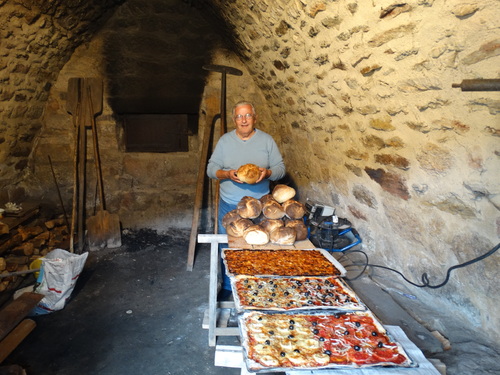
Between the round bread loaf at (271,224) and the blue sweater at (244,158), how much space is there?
512mm

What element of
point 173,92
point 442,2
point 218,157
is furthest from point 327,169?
point 173,92

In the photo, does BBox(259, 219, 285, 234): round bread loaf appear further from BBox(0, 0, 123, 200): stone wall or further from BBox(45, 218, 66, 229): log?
BBox(45, 218, 66, 229): log

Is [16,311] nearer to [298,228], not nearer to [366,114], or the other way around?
[298,228]

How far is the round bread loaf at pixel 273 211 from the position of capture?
2.30 metres

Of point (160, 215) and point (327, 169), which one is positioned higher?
point (327, 169)

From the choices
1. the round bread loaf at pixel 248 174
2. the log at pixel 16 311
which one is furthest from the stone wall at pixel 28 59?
the round bread loaf at pixel 248 174

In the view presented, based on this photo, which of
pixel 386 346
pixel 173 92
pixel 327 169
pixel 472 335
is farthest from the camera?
pixel 173 92

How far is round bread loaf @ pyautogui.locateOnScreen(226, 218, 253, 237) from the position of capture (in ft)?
7.39

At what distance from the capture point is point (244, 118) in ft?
8.51

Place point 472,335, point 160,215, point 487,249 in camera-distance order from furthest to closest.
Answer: point 160,215
point 472,335
point 487,249

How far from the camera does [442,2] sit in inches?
53.7

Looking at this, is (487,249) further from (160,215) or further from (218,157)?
(160,215)

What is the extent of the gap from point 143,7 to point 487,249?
4154mm

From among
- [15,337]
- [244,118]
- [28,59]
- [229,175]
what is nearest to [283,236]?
[229,175]
